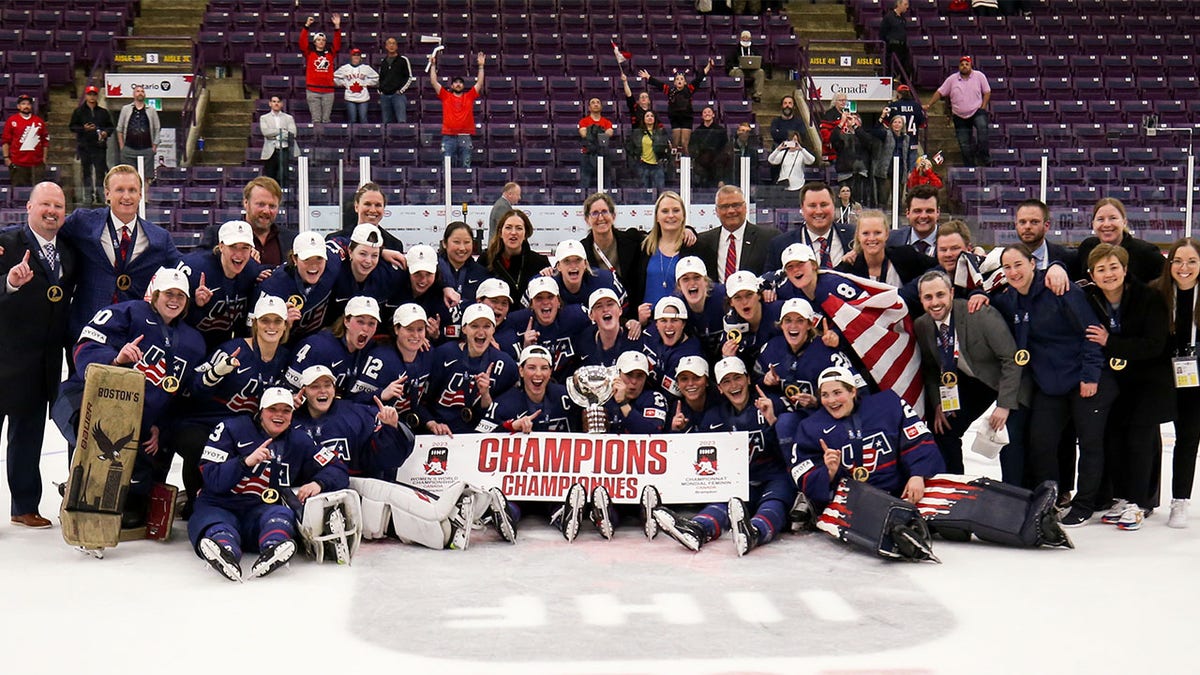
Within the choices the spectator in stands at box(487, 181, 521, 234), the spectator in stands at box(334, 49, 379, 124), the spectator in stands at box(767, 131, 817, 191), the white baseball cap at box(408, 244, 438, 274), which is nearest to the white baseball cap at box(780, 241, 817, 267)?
the white baseball cap at box(408, 244, 438, 274)

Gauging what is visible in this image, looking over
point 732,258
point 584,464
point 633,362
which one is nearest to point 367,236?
point 633,362

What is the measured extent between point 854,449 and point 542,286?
6.10 ft

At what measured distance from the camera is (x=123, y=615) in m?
5.09

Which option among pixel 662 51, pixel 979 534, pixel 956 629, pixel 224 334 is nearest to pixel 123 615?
pixel 224 334

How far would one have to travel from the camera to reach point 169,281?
6.25m

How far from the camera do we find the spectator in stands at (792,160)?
12000 millimetres

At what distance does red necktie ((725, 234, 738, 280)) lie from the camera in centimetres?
767

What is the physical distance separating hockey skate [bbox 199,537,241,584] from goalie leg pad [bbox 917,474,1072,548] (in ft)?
10.1

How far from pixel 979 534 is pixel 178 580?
11.7 ft

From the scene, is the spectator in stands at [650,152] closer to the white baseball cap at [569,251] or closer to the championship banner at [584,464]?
the white baseball cap at [569,251]

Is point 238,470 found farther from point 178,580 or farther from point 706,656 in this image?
point 706,656

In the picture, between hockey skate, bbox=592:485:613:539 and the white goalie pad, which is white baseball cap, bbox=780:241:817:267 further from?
the white goalie pad

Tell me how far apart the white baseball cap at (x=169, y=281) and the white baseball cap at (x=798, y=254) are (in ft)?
9.68

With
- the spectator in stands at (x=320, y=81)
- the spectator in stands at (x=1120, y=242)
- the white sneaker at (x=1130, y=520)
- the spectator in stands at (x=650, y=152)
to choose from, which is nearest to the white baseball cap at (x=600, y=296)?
the spectator in stands at (x=1120, y=242)
